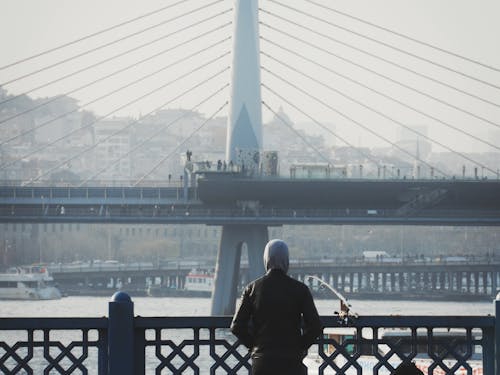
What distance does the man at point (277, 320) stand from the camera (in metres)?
11.8

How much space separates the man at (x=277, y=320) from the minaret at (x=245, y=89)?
6735cm

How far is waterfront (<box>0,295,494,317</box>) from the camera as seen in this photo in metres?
89.1

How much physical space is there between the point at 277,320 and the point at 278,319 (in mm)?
13

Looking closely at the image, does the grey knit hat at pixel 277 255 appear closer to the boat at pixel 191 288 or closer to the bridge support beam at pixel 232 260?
the bridge support beam at pixel 232 260

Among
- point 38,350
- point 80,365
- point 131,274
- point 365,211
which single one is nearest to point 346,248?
point 131,274

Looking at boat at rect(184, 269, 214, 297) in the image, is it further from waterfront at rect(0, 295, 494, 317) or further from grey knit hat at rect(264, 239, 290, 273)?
grey knit hat at rect(264, 239, 290, 273)

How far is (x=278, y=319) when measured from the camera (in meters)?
11.9

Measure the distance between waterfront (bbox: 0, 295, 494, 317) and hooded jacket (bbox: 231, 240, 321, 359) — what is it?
70670mm

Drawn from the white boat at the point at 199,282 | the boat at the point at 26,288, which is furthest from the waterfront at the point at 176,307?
the white boat at the point at 199,282

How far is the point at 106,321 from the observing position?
13.1 metres

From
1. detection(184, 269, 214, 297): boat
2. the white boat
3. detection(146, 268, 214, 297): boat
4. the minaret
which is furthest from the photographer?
the white boat

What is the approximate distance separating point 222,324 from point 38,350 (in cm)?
4774

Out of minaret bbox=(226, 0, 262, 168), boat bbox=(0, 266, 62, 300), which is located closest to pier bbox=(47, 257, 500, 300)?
boat bbox=(0, 266, 62, 300)

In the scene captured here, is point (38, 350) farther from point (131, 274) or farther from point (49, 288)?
point (131, 274)
